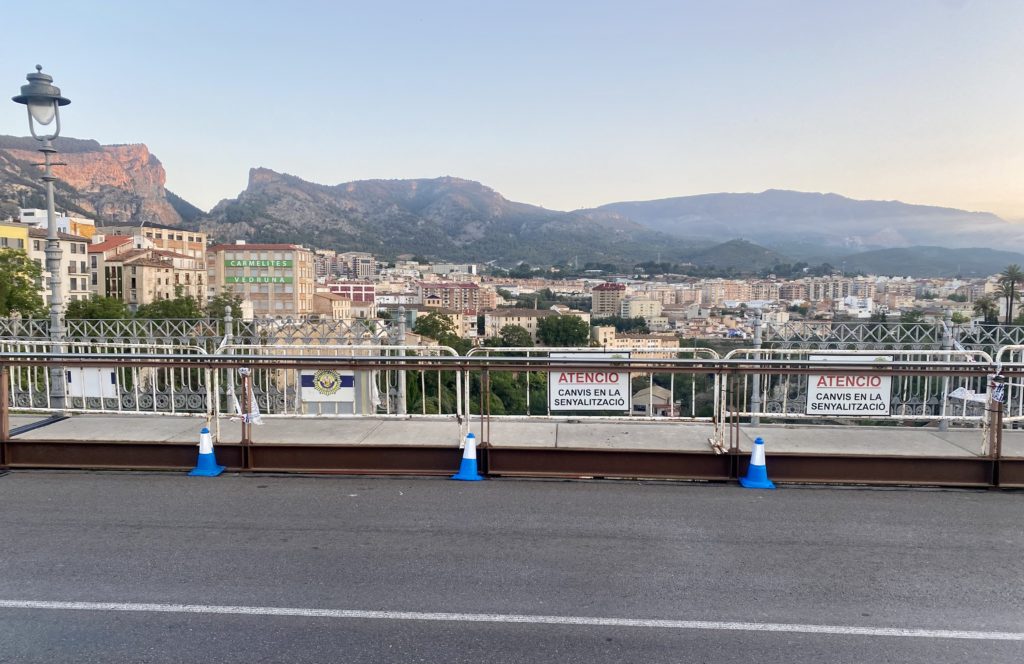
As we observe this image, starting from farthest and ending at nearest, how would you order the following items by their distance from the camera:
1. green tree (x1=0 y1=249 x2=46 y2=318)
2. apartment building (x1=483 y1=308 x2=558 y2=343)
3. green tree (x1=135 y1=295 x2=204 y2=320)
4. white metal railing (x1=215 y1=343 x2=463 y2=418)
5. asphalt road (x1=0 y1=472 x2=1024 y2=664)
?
apartment building (x1=483 y1=308 x2=558 y2=343) → green tree (x1=135 y1=295 x2=204 y2=320) → green tree (x1=0 y1=249 x2=46 y2=318) → white metal railing (x1=215 y1=343 x2=463 y2=418) → asphalt road (x1=0 y1=472 x2=1024 y2=664)

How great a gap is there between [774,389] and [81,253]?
4939 inches

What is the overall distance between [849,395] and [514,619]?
5.40 metres

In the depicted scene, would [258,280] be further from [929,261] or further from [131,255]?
[929,261]

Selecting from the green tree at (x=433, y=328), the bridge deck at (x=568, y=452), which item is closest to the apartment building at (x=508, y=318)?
the green tree at (x=433, y=328)

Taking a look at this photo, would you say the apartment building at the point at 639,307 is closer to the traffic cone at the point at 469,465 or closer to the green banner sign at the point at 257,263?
the green banner sign at the point at 257,263

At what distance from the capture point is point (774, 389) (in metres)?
10.6

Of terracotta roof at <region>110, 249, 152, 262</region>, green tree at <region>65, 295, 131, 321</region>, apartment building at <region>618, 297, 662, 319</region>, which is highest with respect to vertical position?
terracotta roof at <region>110, 249, 152, 262</region>

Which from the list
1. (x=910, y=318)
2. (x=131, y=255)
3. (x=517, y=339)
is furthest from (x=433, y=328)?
(x=131, y=255)

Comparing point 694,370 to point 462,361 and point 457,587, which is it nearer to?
point 462,361

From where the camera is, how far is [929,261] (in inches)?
6934

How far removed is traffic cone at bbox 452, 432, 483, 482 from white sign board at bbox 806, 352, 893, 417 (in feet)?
12.5

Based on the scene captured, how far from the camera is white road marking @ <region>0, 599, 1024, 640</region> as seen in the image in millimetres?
4242

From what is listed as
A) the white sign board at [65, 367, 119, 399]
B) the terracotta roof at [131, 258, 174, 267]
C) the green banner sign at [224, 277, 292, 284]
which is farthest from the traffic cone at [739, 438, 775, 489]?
the green banner sign at [224, 277, 292, 284]

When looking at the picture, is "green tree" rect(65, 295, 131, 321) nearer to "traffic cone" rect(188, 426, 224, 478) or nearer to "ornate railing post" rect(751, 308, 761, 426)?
"traffic cone" rect(188, 426, 224, 478)
